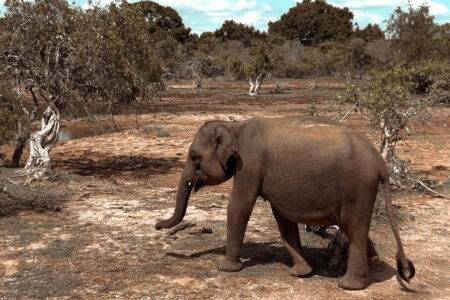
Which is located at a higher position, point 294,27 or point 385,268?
point 294,27

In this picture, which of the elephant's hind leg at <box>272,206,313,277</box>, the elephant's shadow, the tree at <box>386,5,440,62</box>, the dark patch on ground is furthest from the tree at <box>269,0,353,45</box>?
the elephant's hind leg at <box>272,206,313,277</box>

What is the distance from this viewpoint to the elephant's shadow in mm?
8812

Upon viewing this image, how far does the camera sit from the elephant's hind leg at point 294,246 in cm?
855

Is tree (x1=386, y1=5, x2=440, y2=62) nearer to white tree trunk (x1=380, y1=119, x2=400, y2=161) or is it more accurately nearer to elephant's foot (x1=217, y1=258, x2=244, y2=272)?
white tree trunk (x1=380, y1=119, x2=400, y2=161)

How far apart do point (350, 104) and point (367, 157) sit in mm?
7584

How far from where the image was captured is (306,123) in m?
8.26

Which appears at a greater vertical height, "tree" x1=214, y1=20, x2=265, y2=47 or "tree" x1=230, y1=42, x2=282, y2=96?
"tree" x1=214, y1=20, x2=265, y2=47

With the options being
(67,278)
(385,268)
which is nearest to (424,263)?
(385,268)

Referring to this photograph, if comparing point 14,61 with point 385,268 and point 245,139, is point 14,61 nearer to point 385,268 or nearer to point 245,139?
point 245,139

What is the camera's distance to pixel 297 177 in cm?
787

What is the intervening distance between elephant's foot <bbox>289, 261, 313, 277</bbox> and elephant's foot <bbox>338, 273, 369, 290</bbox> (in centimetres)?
64

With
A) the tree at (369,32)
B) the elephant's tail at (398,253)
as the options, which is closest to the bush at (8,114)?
the elephant's tail at (398,253)

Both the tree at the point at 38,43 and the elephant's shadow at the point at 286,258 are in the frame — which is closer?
the elephant's shadow at the point at 286,258

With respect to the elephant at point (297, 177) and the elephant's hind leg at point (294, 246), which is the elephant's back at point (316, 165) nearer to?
the elephant at point (297, 177)
